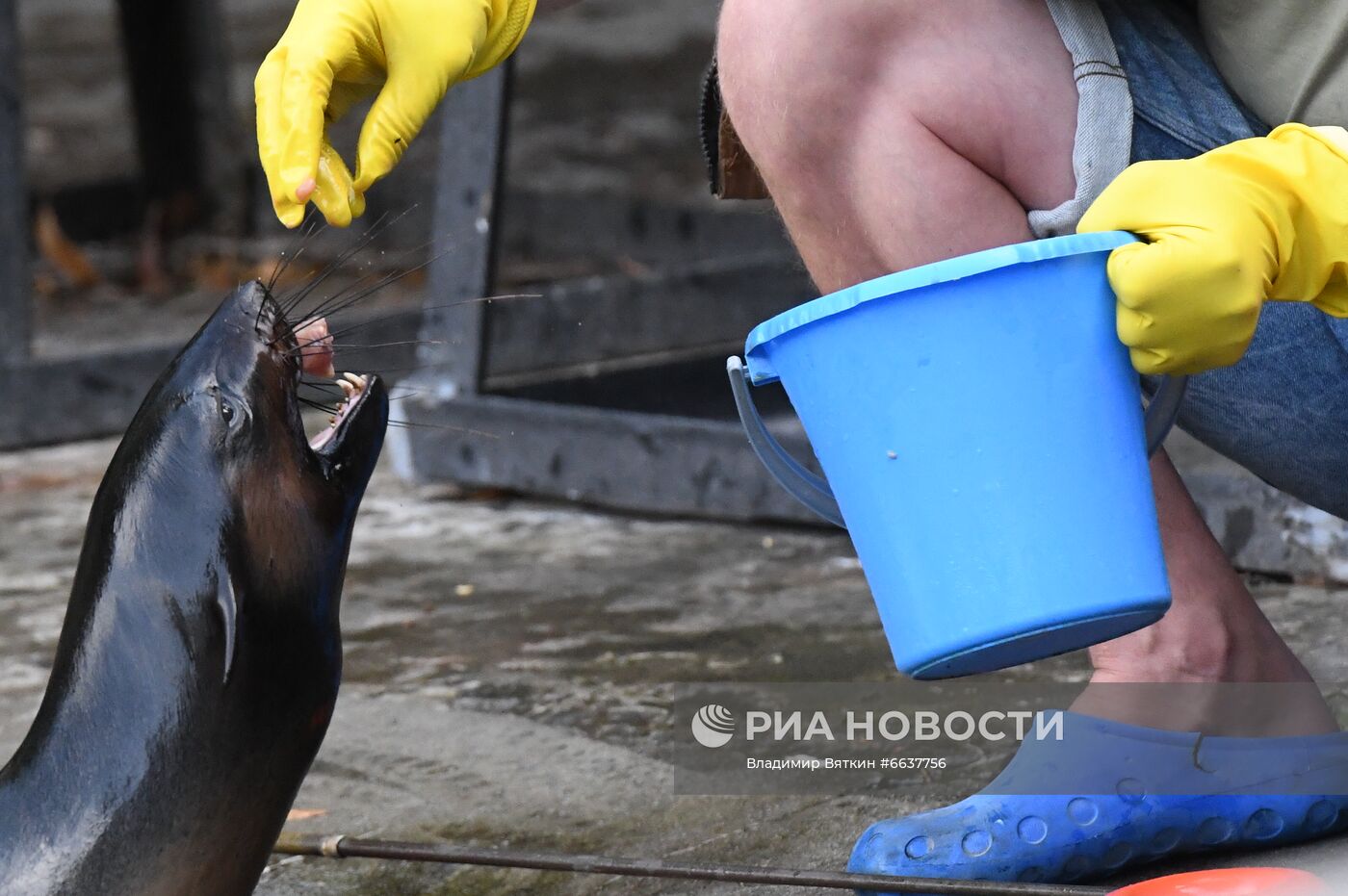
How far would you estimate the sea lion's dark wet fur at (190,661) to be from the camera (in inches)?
56.6

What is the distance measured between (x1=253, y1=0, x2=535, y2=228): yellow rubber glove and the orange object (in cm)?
83

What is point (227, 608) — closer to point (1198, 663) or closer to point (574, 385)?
point (1198, 663)

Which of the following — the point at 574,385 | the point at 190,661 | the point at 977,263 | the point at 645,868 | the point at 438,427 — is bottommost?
the point at 574,385

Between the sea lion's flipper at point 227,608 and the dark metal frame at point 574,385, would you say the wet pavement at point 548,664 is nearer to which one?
the dark metal frame at point 574,385

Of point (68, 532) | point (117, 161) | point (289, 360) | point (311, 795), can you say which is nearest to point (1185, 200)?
point (289, 360)

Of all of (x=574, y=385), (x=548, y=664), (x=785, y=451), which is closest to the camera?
(x=785, y=451)

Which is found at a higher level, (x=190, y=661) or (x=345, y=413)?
(x=345, y=413)

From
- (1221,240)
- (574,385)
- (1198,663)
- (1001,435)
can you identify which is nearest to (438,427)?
(574,385)

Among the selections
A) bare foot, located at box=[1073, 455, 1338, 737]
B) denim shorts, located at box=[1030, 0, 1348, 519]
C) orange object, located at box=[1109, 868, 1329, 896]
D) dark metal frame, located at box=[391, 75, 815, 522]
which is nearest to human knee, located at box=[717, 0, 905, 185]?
denim shorts, located at box=[1030, 0, 1348, 519]

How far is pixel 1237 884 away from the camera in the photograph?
1.19 meters

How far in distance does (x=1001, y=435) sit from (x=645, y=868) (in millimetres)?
520

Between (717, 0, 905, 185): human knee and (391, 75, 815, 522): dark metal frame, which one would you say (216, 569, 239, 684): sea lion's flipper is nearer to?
(717, 0, 905, 185): human knee

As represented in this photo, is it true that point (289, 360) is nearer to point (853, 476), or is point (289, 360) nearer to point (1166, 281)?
point (853, 476)

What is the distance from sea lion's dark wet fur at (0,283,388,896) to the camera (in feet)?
4.71
